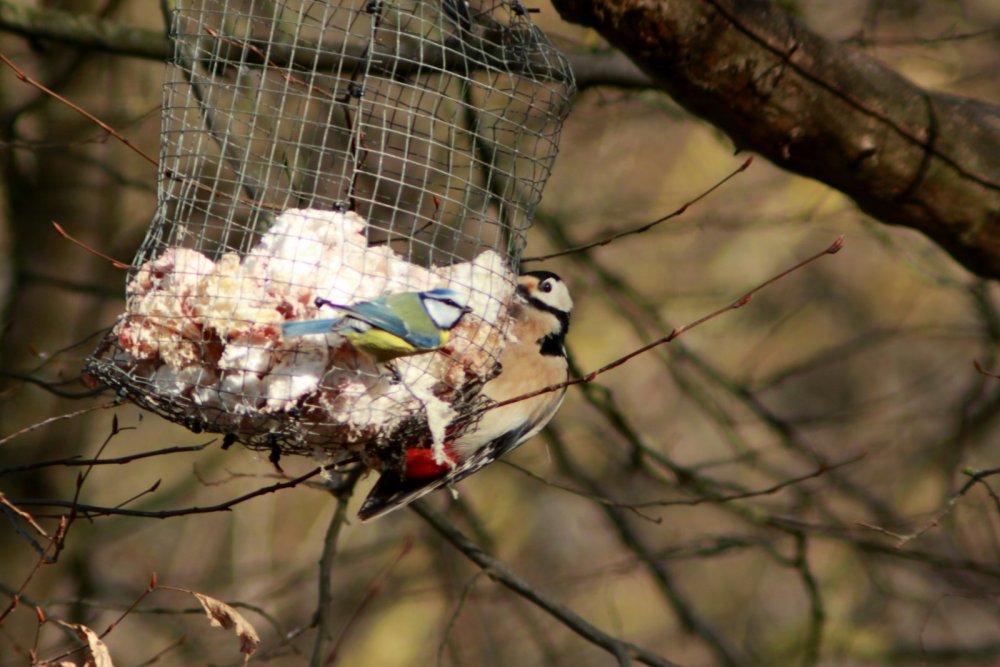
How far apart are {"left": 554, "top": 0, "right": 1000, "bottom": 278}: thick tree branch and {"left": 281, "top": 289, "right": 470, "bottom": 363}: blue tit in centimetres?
95

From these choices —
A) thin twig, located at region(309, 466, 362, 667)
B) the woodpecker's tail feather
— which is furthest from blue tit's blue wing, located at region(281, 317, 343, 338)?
thin twig, located at region(309, 466, 362, 667)

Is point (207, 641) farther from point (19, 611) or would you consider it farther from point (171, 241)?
point (171, 241)

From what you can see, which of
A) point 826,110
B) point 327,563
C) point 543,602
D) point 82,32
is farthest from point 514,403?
point 82,32

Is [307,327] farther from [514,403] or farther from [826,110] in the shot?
[826,110]

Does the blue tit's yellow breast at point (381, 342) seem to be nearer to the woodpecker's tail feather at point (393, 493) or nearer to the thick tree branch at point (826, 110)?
the woodpecker's tail feather at point (393, 493)

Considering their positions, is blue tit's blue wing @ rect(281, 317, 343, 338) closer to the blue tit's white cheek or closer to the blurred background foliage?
the blue tit's white cheek

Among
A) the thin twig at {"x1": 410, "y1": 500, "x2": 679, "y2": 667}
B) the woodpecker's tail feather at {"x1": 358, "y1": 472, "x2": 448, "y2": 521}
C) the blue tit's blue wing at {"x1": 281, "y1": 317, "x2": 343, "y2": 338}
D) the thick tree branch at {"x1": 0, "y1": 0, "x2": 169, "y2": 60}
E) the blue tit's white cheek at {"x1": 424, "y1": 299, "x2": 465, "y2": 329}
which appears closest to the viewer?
the blue tit's blue wing at {"x1": 281, "y1": 317, "x2": 343, "y2": 338}

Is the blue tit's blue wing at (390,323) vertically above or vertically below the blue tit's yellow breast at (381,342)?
above

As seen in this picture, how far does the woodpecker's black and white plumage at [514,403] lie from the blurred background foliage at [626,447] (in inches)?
19.7

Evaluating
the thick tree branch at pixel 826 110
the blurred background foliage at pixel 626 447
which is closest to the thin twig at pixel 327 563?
the blurred background foliage at pixel 626 447

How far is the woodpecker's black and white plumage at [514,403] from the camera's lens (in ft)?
11.2

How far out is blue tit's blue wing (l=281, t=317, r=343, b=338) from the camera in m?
2.50

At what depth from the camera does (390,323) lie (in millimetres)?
2518

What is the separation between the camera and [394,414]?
276 centimetres
